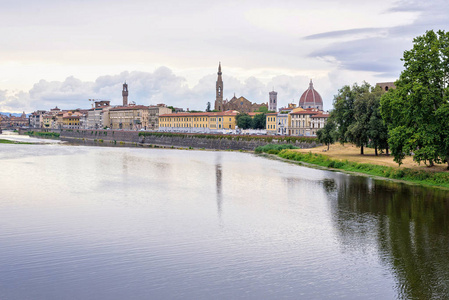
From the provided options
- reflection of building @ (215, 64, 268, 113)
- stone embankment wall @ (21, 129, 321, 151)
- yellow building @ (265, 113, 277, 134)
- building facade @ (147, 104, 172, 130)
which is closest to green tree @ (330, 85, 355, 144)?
stone embankment wall @ (21, 129, 321, 151)

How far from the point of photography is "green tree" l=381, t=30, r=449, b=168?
3516 centimetres

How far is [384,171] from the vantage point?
1623 inches

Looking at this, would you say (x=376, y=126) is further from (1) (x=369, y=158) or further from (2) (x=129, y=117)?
(2) (x=129, y=117)

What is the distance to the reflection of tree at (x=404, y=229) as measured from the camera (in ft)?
51.1

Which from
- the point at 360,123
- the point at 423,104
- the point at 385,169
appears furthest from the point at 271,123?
the point at 423,104

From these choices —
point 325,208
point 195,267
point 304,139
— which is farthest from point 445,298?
point 304,139

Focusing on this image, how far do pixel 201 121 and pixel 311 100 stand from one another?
39.5 meters

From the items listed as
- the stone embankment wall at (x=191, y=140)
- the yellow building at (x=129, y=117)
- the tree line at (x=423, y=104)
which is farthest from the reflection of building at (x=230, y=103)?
the tree line at (x=423, y=104)

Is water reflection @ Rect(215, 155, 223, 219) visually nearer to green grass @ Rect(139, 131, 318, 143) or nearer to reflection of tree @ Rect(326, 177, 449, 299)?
reflection of tree @ Rect(326, 177, 449, 299)

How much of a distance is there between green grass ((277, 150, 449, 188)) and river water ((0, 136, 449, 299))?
7.96 feet

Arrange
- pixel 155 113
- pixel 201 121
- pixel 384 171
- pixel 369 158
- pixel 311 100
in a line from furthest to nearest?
1. pixel 155 113
2. pixel 311 100
3. pixel 201 121
4. pixel 369 158
5. pixel 384 171

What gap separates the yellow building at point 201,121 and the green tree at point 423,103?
91.3 metres

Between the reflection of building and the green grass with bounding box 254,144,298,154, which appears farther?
the reflection of building

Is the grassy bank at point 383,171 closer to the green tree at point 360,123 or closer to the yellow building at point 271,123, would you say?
the green tree at point 360,123
